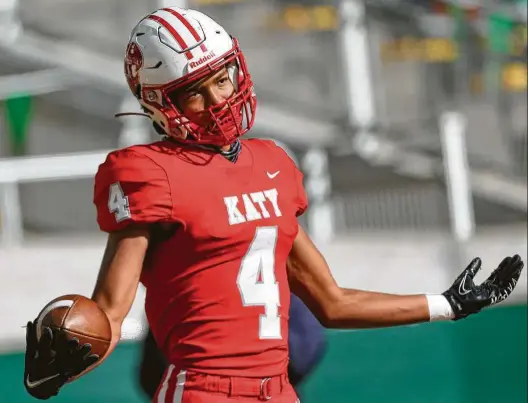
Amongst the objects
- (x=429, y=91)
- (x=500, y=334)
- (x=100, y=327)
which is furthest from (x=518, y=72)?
(x=100, y=327)

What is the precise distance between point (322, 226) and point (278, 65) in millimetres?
1973

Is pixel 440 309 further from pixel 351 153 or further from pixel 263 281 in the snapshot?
pixel 351 153

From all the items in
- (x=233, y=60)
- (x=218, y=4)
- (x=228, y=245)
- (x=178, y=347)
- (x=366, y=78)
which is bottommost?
(x=178, y=347)

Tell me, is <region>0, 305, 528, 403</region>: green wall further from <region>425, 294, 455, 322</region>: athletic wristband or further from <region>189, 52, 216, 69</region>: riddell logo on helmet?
<region>189, 52, 216, 69</region>: riddell logo on helmet

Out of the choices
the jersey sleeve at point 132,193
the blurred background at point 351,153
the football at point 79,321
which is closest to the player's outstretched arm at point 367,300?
the jersey sleeve at point 132,193

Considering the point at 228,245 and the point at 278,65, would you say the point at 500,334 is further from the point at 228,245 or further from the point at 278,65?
the point at 278,65

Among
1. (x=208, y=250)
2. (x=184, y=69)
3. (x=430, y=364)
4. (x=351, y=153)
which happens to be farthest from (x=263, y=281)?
(x=351, y=153)

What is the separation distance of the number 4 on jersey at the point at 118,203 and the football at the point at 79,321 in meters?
0.17

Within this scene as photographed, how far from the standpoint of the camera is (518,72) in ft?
22.7

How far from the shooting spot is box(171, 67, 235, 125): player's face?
2.62 m

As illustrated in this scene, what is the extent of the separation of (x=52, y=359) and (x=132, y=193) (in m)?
0.36

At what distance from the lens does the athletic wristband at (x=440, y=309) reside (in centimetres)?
286

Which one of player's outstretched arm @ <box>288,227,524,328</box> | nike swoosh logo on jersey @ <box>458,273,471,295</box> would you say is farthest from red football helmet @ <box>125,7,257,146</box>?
nike swoosh logo on jersey @ <box>458,273,471,295</box>

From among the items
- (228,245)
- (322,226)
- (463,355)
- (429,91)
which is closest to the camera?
(228,245)
